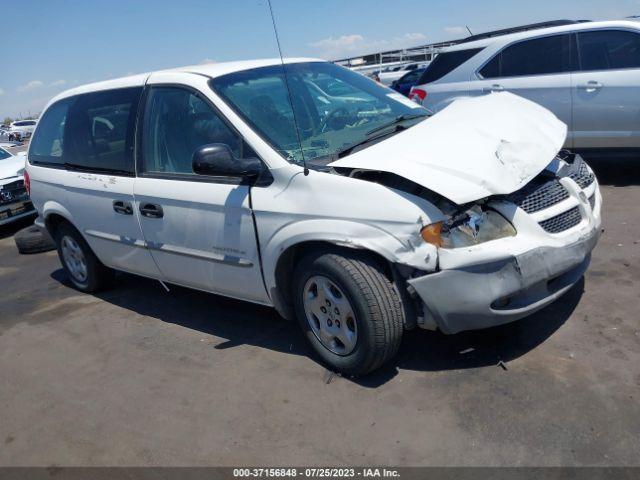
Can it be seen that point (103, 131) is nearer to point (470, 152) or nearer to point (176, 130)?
point (176, 130)

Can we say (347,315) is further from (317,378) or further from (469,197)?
(469,197)

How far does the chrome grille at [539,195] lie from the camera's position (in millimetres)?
3244

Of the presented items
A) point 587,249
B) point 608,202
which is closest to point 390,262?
point 587,249

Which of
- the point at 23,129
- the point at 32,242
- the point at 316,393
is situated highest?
the point at 32,242

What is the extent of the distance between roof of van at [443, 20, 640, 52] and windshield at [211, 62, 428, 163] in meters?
3.52

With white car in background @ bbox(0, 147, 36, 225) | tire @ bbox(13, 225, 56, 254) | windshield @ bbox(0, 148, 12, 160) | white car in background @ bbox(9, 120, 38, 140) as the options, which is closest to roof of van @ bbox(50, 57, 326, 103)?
tire @ bbox(13, 225, 56, 254)

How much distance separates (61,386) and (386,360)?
2.17 metres

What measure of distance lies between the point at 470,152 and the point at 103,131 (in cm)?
293

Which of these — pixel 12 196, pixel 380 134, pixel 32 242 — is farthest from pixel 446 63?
pixel 12 196

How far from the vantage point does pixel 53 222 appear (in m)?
5.46

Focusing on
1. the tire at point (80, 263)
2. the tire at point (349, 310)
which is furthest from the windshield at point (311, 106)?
the tire at point (80, 263)

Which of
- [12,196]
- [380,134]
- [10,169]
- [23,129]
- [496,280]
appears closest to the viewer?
[496,280]

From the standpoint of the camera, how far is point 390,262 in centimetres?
308

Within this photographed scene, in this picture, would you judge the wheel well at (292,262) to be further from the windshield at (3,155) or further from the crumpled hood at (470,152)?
the windshield at (3,155)
